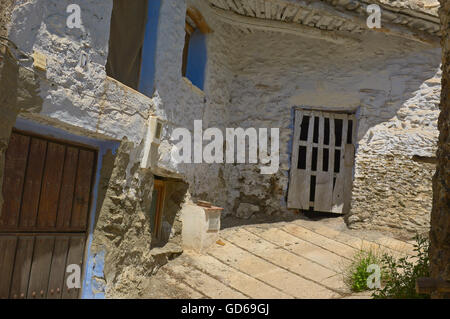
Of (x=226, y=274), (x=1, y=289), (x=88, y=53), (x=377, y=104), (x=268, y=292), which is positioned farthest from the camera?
(x=377, y=104)

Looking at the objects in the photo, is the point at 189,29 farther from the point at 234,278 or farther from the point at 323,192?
the point at 234,278

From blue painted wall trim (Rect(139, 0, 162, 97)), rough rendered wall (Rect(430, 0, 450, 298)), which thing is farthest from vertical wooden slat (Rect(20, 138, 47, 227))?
rough rendered wall (Rect(430, 0, 450, 298))

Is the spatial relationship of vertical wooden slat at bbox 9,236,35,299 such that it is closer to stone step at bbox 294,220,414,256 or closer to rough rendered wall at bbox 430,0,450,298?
rough rendered wall at bbox 430,0,450,298

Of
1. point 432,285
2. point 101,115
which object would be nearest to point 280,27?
point 101,115

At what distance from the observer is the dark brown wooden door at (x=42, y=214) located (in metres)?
3.75

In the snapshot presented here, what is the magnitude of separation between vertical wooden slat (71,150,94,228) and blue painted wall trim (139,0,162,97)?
44.8 inches

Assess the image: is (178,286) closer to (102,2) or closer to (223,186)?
(223,186)

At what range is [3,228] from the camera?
370 centimetres

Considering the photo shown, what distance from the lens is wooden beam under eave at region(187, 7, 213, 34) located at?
6.32 meters

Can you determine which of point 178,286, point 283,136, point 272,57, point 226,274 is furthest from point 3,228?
point 272,57

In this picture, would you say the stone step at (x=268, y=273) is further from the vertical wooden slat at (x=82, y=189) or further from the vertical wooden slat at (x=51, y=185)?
the vertical wooden slat at (x=51, y=185)

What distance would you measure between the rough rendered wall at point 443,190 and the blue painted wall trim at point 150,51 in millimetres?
3211

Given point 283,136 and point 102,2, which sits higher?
point 102,2
